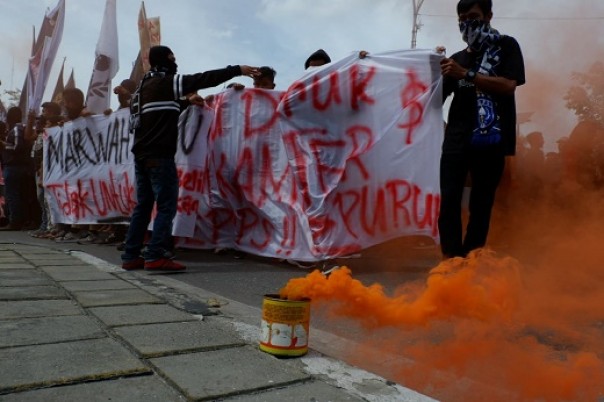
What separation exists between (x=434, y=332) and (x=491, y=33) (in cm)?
182

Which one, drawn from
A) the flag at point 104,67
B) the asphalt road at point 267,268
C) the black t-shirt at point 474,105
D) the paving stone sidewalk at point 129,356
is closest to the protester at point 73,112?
the flag at point 104,67

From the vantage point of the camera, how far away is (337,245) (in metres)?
3.77

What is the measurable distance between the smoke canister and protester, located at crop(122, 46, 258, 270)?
2270mm

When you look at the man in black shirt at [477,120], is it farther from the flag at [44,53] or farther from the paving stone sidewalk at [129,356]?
the flag at [44,53]

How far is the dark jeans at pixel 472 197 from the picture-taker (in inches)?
115

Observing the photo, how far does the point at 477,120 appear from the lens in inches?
114

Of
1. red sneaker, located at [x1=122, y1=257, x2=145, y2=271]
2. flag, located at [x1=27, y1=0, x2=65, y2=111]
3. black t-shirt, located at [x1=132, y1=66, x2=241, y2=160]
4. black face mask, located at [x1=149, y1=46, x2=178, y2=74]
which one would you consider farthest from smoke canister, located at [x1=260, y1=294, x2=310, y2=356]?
flag, located at [x1=27, y1=0, x2=65, y2=111]

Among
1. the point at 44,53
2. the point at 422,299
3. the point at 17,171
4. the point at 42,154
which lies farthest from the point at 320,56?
the point at 44,53

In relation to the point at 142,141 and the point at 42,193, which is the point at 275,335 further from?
the point at 42,193

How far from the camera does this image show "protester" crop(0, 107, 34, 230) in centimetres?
770

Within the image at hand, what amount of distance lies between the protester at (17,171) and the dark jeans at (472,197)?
720 centimetres

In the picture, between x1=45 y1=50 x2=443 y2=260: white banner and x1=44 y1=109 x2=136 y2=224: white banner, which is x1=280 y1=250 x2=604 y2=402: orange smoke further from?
x1=44 y1=109 x2=136 y2=224: white banner

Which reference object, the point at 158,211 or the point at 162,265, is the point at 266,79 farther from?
the point at 162,265

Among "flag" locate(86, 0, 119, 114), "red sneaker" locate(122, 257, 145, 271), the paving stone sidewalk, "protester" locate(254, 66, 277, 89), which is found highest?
"flag" locate(86, 0, 119, 114)
